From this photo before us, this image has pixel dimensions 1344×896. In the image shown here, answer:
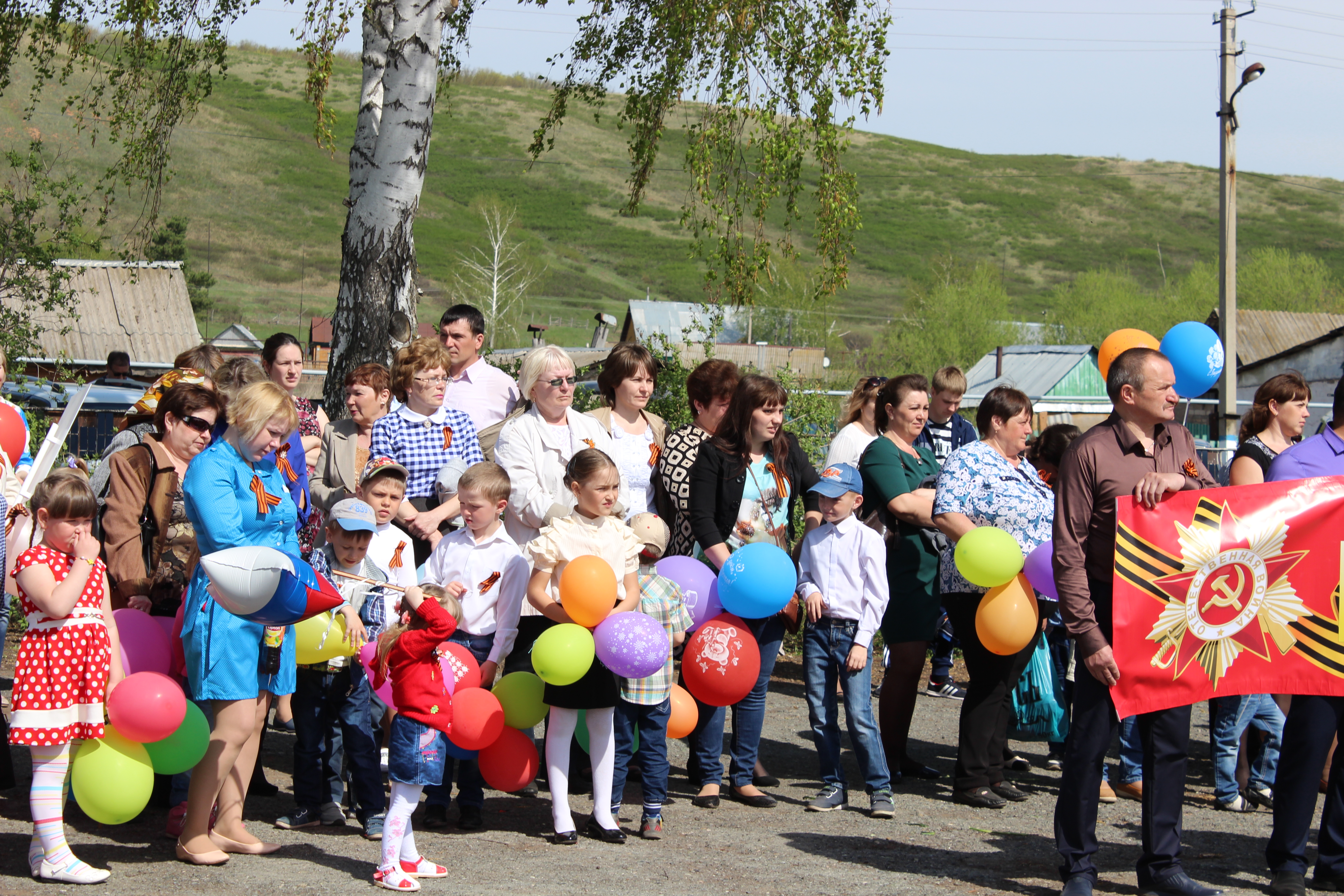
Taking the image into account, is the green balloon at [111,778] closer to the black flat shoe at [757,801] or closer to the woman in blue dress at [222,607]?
the woman in blue dress at [222,607]

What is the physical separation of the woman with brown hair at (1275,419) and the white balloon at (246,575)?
4.34 meters

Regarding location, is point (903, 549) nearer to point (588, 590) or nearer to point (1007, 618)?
point (1007, 618)

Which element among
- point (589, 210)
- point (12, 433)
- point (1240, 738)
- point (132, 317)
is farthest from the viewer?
point (589, 210)

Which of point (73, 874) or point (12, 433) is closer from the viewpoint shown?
point (73, 874)

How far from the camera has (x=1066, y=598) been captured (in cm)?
428

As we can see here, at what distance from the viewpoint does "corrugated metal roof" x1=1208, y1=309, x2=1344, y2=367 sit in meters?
39.8

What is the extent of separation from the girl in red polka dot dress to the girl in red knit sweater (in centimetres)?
97

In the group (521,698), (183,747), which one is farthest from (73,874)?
(521,698)

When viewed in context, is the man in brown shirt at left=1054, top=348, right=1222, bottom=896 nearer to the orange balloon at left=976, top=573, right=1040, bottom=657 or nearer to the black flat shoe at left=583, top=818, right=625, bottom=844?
the orange balloon at left=976, top=573, right=1040, bottom=657

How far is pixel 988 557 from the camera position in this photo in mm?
5105

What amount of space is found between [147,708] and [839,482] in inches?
119

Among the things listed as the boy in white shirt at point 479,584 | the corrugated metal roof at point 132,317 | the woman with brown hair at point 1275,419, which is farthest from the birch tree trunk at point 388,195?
the corrugated metal roof at point 132,317

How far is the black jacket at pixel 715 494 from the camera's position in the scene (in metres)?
5.71

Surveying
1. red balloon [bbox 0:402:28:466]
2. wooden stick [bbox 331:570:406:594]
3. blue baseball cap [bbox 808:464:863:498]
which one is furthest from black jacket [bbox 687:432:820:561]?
red balloon [bbox 0:402:28:466]
